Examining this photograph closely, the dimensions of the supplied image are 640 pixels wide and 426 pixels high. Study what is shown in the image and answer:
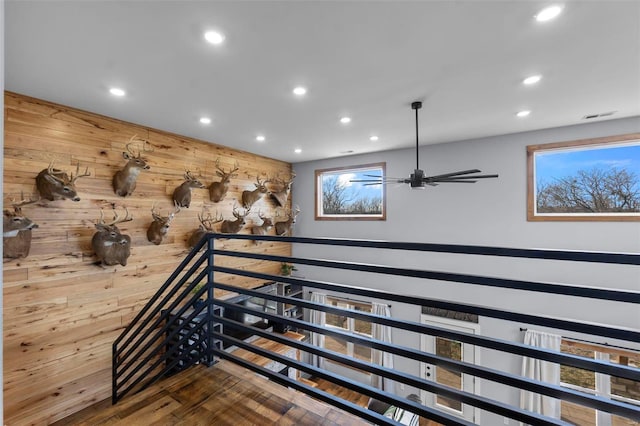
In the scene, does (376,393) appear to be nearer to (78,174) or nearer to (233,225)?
(78,174)

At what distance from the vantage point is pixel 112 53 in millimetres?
2174

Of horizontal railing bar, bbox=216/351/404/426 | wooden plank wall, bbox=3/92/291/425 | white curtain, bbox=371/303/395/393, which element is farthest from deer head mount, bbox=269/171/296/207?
horizontal railing bar, bbox=216/351/404/426

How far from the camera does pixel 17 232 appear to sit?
262cm

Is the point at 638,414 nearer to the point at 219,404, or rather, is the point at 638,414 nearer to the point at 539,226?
the point at 219,404

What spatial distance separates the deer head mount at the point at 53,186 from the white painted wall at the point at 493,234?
4.43m

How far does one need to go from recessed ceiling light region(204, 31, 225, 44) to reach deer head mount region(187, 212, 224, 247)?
2.77 meters

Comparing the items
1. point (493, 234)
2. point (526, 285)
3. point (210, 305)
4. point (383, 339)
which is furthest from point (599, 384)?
point (210, 305)

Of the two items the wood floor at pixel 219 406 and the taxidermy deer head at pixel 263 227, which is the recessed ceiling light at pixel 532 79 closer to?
the wood floor at pixel 219 406

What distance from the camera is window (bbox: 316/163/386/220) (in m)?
5.70

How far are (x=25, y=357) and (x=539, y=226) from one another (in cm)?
639

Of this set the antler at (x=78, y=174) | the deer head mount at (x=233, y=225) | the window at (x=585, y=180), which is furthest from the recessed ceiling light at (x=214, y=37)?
the window at (x=585, y=180)

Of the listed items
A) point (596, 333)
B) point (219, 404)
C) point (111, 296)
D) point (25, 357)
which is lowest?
point (25, 357)

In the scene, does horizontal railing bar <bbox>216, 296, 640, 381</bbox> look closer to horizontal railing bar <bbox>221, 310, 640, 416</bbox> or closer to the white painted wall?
horizontal railing bar <bbox>221, 310, 640, 416</bbox>

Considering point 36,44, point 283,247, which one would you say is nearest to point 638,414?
point 36,44
